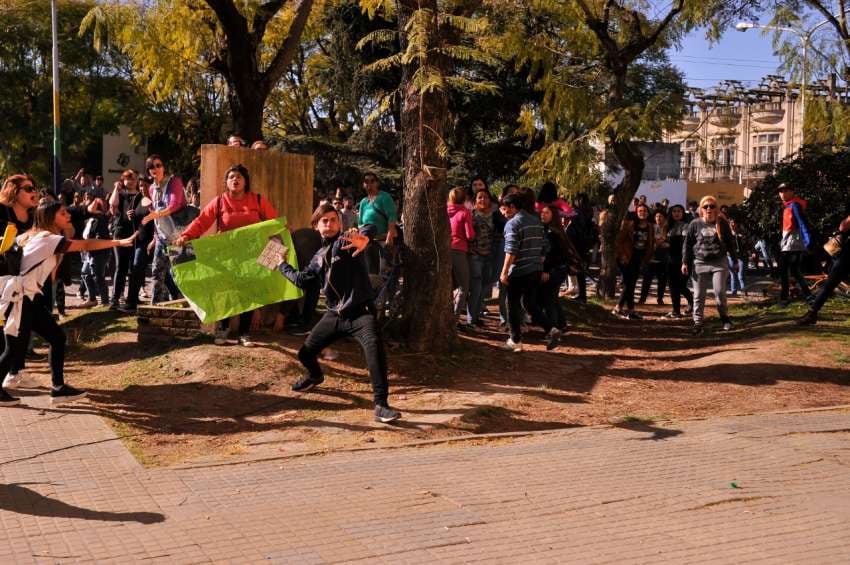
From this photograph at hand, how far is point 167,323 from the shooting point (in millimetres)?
9891

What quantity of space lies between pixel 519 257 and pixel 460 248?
3.70 ft

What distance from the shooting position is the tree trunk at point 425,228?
982 cm

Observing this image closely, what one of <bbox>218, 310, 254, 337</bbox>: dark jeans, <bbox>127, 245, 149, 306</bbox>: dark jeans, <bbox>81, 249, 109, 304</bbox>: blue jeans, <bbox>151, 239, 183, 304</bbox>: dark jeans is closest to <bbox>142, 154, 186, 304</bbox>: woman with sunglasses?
<bbox>151, 239, 183, 304</bbox>: dark jeans

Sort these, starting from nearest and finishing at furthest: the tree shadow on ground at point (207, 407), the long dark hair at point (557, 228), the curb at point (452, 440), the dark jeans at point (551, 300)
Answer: the curb at point (452, 440) < the tree shadow on ground at point (207, 407) < the dark jeans at point (551, 300) < the long dark hair at point (557, 228)

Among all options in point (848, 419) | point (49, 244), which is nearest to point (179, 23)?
point (49, 244)

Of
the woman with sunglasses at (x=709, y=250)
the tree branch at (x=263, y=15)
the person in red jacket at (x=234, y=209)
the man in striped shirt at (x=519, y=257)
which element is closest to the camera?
the person in red jacket at (x=234, y=209)

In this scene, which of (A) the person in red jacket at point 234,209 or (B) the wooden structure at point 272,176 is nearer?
(A) the person in red jacket at point 234,209

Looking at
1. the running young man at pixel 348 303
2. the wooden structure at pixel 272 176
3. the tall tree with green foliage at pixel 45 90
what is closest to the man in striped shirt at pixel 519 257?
the wooden structure at pixel 272 176

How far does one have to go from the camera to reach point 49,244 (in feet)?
26.3

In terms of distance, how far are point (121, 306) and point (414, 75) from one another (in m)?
5.47

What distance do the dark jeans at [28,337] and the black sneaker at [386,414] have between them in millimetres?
2613

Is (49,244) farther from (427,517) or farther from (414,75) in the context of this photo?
(427,517)

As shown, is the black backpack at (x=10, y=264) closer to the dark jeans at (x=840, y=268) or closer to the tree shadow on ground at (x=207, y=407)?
the tree shadow on ground at (x=207, y=407)

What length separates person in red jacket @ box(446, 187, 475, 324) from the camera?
39.0 ft
